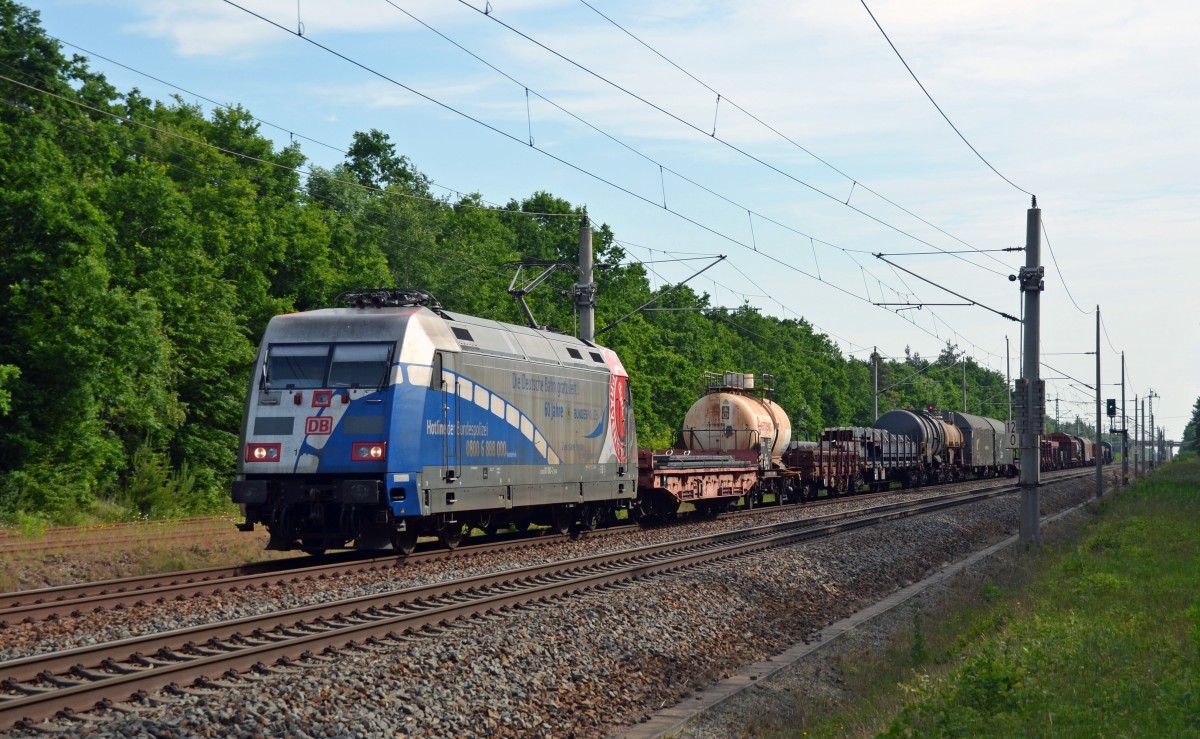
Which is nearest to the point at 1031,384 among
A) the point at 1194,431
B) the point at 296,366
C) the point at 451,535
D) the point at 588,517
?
the point at 588,517

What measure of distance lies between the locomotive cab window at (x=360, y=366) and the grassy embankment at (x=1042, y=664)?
7.99 m

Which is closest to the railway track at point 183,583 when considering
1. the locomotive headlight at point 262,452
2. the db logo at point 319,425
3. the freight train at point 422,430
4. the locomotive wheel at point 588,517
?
the freight train at point 422,430

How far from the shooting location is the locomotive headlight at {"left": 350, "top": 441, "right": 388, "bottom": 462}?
55.1 feet

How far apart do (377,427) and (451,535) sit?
3.86m

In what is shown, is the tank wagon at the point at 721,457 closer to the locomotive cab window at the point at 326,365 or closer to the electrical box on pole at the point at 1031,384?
the electrical box on pole at the point at 1031,384

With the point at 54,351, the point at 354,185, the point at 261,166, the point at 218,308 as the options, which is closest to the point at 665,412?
the point at 354,185

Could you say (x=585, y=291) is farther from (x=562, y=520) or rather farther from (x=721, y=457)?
(x=562, y=520)

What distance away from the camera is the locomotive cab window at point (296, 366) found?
17406mm

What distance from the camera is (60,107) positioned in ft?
136

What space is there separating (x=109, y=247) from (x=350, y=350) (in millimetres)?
20716

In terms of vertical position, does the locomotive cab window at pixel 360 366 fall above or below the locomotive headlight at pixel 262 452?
above

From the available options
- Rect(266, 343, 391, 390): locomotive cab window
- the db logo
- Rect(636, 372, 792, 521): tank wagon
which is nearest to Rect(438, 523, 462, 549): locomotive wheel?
the db logo

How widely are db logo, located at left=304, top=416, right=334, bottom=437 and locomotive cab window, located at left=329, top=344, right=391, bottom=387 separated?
21.4 inches

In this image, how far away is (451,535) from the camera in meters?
20.1
